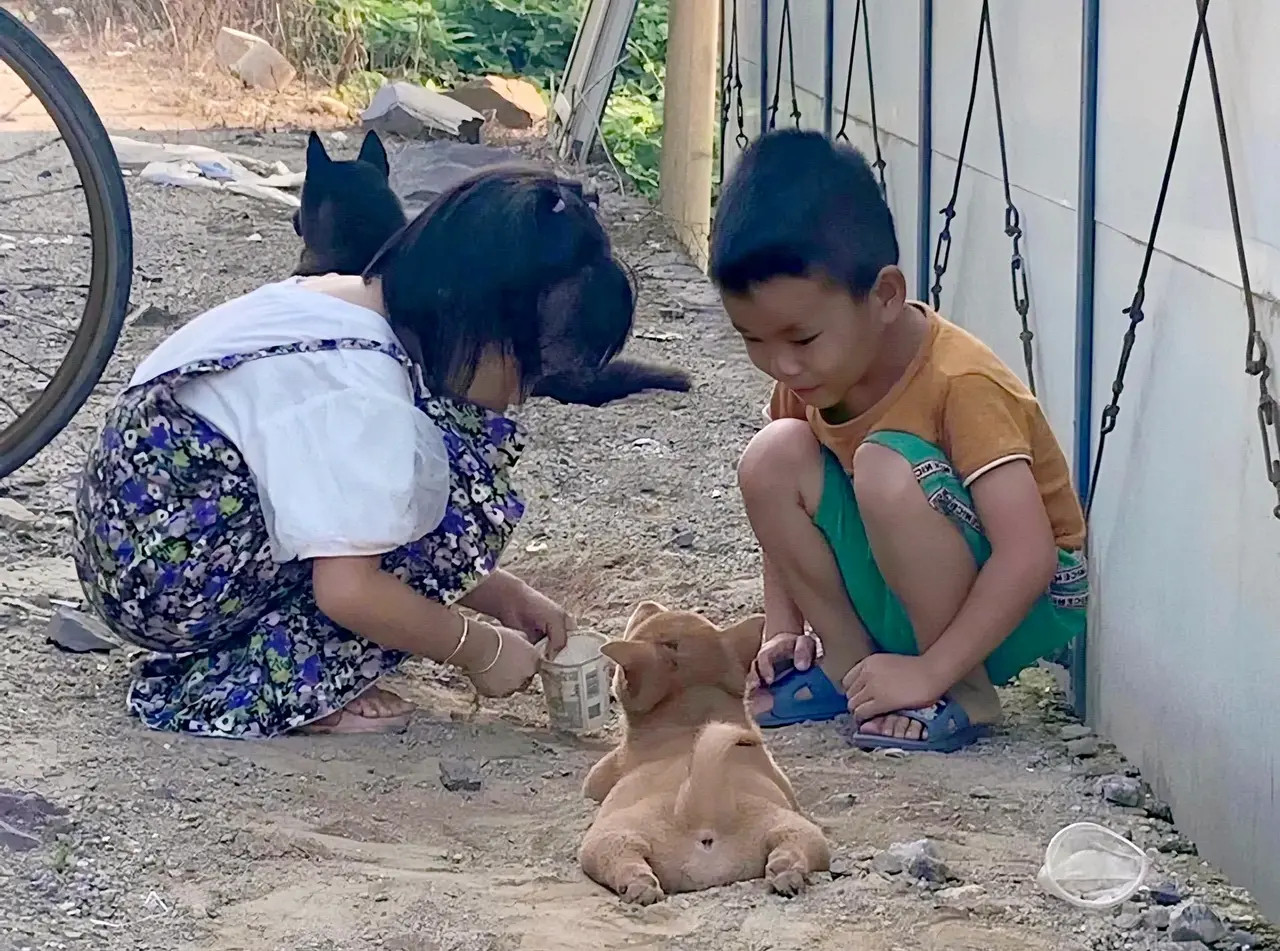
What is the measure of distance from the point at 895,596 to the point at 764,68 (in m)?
3.43

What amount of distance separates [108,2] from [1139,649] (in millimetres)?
8794

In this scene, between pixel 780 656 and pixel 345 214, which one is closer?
pixel 780 656

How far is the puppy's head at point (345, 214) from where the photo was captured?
10.4 ft

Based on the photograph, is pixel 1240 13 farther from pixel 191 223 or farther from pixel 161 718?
pixel 191 223

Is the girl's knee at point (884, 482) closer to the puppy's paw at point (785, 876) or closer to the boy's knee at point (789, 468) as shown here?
the boy's knee at point (789, 468)

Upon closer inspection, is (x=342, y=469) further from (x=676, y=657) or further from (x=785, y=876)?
(x=785, y=876)

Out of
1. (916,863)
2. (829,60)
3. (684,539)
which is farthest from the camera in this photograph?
(829,60)

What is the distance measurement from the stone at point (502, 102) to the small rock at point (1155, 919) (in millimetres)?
7185

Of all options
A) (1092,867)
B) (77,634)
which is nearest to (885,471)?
(1092,867)

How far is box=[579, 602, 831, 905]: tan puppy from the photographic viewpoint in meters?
1.86

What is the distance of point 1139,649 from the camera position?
241 centimetres

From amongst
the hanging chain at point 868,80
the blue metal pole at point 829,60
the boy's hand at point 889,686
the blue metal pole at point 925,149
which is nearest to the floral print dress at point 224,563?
the boy's hand at point 889,686

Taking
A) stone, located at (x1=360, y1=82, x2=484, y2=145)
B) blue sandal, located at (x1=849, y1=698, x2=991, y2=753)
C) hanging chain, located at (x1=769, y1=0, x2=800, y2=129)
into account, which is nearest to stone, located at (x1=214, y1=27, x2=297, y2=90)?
stone, located at (x1=360, y1=82, x2=484, y2=145)

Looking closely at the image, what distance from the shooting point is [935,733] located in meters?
2.40
